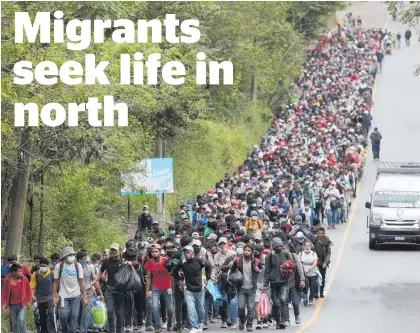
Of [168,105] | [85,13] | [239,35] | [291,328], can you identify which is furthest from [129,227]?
[239,35]

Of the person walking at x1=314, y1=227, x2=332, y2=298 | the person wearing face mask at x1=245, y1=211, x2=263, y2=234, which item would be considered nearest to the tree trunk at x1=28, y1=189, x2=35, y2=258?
the person wearing face mask at x1=245, y1=211, x2=263, y2=234

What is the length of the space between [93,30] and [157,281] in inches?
522

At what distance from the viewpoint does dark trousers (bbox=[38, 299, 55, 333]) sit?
77.3 ft

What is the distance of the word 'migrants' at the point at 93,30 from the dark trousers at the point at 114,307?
548cm

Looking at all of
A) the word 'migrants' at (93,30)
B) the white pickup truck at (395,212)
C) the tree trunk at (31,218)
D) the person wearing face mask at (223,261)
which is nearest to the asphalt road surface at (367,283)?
the person wearing face mask at (223,261)

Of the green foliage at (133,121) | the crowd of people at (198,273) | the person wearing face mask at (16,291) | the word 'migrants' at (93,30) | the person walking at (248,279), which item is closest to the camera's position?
the person wearing face mask at (16,291)

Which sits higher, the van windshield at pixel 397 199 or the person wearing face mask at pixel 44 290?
the van windshield at pixel 397 199

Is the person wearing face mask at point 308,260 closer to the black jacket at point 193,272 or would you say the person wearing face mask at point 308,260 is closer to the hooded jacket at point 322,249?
the hooded jacket at point 322,249

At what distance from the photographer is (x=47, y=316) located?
23.6 metres

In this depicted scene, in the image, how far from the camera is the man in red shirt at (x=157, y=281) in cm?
2462

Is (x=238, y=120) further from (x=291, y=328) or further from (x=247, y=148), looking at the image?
(x=291, y=328)

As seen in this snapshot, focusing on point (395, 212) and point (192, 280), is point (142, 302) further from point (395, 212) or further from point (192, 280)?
point (395, 212)

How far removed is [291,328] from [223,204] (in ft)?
34.5

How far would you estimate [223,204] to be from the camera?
35750 millimetres
